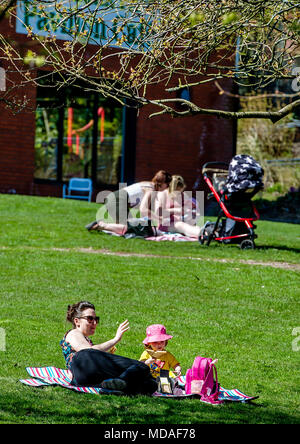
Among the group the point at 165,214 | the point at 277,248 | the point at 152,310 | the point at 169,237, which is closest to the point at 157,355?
the point at 152,310

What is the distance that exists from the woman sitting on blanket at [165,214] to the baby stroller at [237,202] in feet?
2.34

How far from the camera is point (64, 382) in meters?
6.41

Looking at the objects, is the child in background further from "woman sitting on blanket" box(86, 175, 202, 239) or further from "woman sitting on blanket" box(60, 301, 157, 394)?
"woman sitting on blanket" box(86, 175, 202, 239)

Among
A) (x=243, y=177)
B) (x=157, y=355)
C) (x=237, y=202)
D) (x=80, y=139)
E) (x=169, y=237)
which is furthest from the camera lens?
(x=80, y=139)

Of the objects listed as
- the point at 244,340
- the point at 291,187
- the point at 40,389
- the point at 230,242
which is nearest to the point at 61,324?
the point at 244,340

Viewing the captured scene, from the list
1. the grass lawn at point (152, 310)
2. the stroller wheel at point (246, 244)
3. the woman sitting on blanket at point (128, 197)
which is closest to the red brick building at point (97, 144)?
the grass lawn at point (152, 310)

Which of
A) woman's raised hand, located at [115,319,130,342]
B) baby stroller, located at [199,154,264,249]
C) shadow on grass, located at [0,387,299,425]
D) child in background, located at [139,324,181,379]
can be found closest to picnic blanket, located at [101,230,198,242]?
baby stroller, located at [199,154,264,249]

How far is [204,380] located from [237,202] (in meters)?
7.40

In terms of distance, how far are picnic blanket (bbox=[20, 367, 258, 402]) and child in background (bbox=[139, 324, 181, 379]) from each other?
0.64 ft

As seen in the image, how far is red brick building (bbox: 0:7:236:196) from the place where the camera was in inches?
802

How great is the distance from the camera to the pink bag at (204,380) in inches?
239

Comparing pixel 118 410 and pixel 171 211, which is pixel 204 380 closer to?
pixel 118 410

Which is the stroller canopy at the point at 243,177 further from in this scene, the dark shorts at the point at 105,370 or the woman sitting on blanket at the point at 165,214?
the dark shorts at the point at 105,370

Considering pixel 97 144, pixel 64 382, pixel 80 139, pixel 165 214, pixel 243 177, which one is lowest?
pixel 64 382
